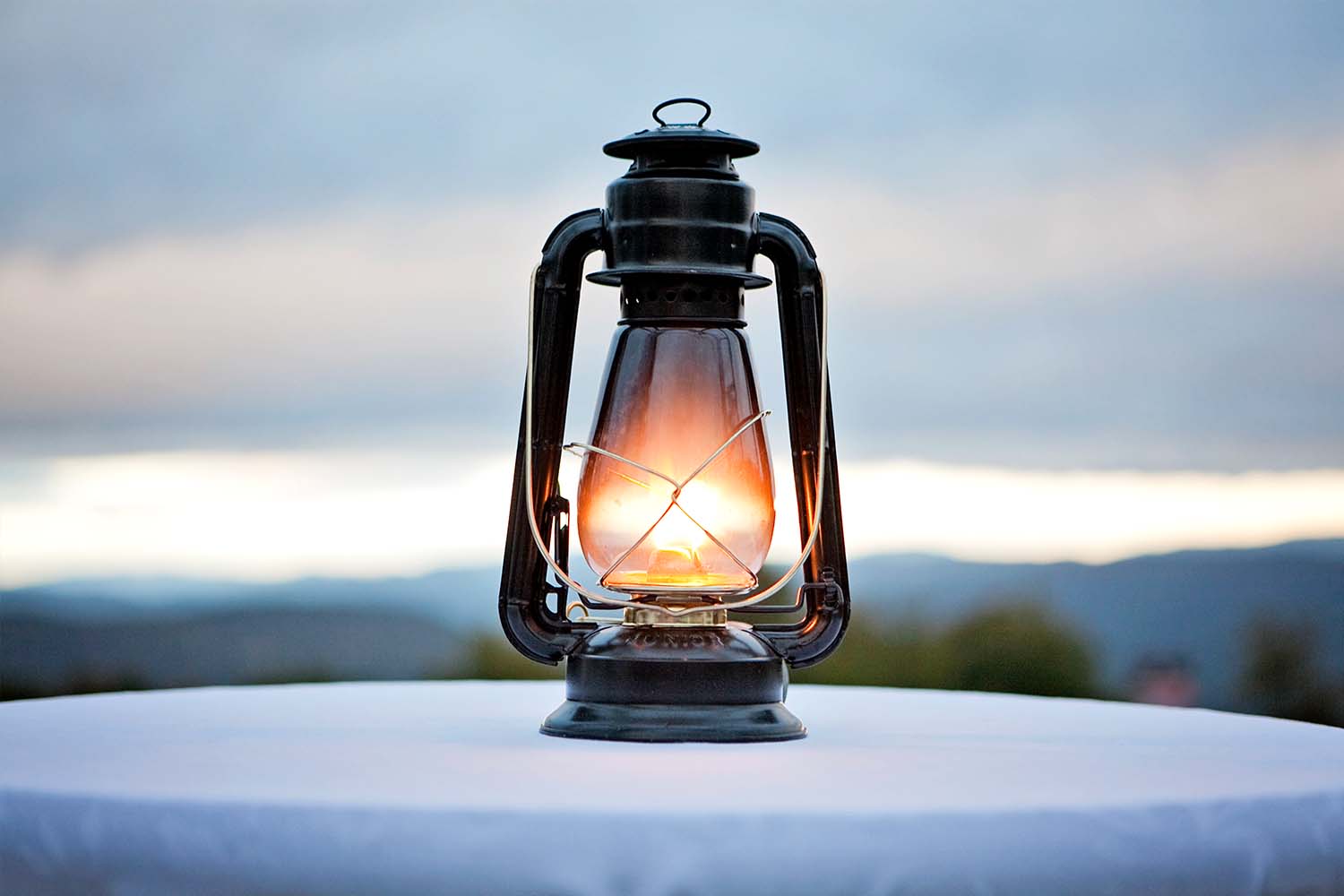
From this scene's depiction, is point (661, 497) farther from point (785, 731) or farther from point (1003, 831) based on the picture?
point (1003, 831)

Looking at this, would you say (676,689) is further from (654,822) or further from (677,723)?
(654,822)

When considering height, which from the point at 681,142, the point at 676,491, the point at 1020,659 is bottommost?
the point at 1020,659

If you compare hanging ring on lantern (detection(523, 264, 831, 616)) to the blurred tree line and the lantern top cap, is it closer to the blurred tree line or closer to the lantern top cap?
the lantern top cap

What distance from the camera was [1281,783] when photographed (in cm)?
83

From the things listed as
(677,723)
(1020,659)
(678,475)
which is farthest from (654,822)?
(1020,659)

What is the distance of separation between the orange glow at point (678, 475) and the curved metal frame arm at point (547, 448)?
3 centimetres

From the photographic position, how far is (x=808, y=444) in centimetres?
113

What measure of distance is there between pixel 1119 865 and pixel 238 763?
17.7 inches

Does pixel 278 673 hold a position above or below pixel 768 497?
below

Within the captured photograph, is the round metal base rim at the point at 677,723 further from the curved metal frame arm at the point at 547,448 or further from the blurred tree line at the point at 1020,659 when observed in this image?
the blurred tree line at the point at 1020,659

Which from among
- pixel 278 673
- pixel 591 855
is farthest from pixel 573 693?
pixel 278 673

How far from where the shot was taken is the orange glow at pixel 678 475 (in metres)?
1.09

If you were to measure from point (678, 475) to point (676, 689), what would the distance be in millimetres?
147

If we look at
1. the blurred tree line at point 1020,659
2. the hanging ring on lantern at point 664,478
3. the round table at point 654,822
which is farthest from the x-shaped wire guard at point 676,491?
the blurred tree line at point 1020,659
